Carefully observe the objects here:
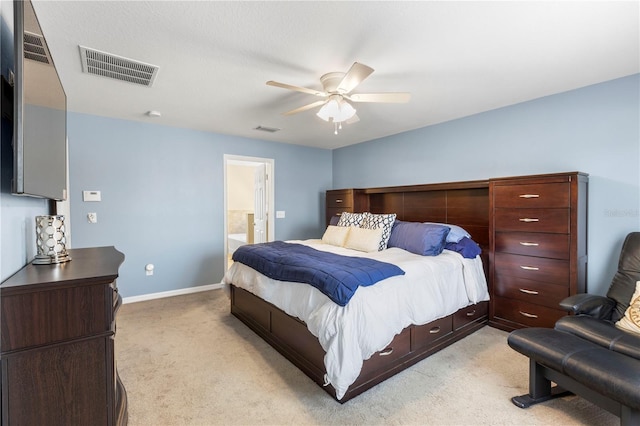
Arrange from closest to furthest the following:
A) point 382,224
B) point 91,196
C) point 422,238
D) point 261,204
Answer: point 422,238 → point 382,224 → point 91,196 → point 261,204

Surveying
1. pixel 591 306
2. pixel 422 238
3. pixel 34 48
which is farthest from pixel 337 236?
pixel 34 48

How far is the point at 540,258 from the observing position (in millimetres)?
2803

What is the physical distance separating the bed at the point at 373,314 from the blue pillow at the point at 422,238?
0.10 m

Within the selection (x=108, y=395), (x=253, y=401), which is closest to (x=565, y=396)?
(x=253, y=401)

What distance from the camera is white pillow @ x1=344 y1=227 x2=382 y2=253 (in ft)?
11.0

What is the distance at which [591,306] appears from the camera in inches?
86.0

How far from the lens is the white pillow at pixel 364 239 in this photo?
3340 mm

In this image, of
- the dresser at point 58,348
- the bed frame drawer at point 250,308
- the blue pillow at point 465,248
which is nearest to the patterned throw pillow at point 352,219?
the blue pillow at point 465,248

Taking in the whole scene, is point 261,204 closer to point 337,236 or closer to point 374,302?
point 337,236

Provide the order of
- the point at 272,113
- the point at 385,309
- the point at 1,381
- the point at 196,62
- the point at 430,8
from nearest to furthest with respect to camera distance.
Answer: the point at 1,381 → the point at 430,8 → the point at 385,309 → the point at 196,62 → the point at 272,113

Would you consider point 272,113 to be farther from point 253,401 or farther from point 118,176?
point 253,401

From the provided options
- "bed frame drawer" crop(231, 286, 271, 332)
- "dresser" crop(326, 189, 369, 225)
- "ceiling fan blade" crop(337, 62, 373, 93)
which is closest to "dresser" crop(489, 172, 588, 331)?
"ceiling fan blade" crop(337, 62, 373, 93)

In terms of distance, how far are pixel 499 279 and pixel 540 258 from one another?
0.46m

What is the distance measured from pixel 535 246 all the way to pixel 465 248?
610 millimetres
